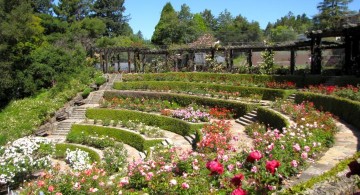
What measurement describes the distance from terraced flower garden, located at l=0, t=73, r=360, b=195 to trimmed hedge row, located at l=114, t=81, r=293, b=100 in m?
0.07

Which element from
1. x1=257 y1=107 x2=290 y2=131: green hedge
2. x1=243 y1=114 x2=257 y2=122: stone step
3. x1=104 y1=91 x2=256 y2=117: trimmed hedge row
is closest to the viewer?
x1=257 y1=107 x2=290 y2=131: green hedge

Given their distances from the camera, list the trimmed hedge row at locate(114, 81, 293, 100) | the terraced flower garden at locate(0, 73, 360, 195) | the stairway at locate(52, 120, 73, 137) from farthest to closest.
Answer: the stairway at locate(52, 120, 73, 137) → the trimmed hedge row at locate(114, 81, 293, 100) → the terraced flower garden at locate(0, 73, 360, 195)

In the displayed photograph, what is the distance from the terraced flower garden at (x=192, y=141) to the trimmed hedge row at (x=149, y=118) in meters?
0.05

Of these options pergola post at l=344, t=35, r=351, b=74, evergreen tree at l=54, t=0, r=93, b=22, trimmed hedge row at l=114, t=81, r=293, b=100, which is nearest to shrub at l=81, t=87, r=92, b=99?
trimmed hedge row at l=114, t=81, r=293, b=100

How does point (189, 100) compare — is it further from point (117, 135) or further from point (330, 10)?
point (330, 10)

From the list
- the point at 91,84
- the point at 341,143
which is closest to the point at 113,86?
the point at 91,84

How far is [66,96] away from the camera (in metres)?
25.8

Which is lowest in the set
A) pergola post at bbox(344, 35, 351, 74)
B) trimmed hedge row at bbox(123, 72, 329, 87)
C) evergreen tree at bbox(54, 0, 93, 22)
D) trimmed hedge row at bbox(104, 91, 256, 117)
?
trimmed hedge row at bbox(104, 91, 256, 117)

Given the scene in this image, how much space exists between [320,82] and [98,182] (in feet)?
53.1

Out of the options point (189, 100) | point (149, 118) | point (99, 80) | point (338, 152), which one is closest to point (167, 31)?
point (99, 80)

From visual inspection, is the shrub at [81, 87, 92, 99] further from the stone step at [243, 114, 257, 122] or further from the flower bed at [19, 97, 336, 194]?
the flower bed at [19, 97, 336, 194]

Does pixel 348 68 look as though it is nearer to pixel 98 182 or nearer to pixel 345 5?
pixel 98 182

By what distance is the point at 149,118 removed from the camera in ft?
68.3

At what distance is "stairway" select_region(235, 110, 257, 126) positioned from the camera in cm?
1779
